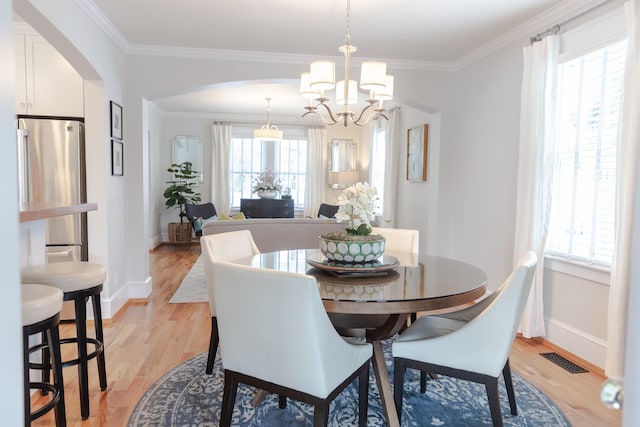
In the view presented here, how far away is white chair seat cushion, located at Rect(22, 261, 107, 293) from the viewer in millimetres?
2025

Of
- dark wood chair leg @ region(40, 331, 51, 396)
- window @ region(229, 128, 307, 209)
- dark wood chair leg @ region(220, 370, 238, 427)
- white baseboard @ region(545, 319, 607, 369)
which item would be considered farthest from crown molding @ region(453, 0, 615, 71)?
window @ region(229, 128, 307, 209)

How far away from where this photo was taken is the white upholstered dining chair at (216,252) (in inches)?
99.2

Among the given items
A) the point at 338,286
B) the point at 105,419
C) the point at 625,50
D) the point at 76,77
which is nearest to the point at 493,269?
the point at 625,50

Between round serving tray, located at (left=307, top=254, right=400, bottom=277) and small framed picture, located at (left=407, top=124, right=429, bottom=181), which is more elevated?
small framed picture, located at (left=407, top=124, right=429, bottom=181)

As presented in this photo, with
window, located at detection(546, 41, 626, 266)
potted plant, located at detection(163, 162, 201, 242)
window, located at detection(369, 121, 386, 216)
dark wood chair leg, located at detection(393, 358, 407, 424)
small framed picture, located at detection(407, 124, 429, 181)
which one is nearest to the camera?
dark wood chair leg, located at detection(393, 358, 407, 424)

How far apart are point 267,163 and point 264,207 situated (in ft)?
3.91

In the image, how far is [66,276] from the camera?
2.05 metres

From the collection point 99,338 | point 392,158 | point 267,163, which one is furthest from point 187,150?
point 99,338

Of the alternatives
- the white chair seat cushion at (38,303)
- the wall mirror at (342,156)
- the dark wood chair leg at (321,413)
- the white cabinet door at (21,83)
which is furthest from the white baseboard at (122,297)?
the wall mirror at (342,156)

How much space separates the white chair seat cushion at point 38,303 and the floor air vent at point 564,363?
301 cm

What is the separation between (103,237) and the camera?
3.62 meters

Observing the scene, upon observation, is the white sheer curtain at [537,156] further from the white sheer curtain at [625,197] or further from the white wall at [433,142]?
the white sheer curtain at [625,197]

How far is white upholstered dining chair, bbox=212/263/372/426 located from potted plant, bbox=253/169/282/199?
21.0 feet

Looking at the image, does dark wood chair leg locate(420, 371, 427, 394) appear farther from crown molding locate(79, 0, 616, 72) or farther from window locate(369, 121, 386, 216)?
window locate(369, 121, 386, 216)
